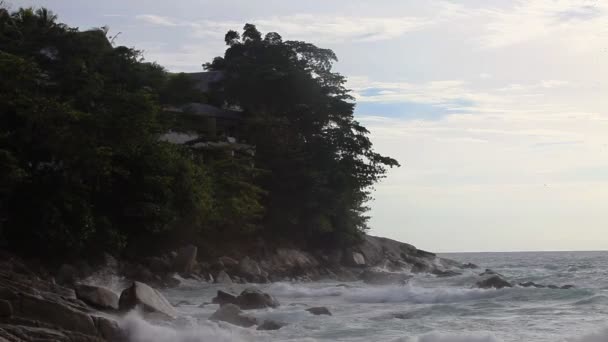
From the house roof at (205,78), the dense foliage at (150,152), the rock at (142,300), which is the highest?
the house roof at (205,78)

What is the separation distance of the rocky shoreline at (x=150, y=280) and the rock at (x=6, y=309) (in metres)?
0.02

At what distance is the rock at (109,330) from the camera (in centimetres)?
1373

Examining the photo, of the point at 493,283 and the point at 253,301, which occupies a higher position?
the point at 493,283

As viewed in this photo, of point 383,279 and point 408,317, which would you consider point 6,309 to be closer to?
point 408,317

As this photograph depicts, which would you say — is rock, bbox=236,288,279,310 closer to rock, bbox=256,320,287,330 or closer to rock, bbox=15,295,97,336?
rock, bbox=256,320,287,330

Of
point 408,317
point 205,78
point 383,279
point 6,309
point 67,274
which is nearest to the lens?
point 6,309

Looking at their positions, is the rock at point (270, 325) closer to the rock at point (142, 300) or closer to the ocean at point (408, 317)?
the ocean at point (408, 317)

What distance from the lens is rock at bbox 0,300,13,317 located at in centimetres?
1303

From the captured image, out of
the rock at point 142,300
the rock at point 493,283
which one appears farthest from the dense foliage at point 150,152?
the rock at point 493,283

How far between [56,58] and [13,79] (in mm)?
6246

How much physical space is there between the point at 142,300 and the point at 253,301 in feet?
18.1

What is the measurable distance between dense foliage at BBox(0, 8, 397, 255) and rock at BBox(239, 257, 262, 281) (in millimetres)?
2002

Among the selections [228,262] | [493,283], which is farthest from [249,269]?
[493,283]

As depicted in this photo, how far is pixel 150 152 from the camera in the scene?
27469mm
